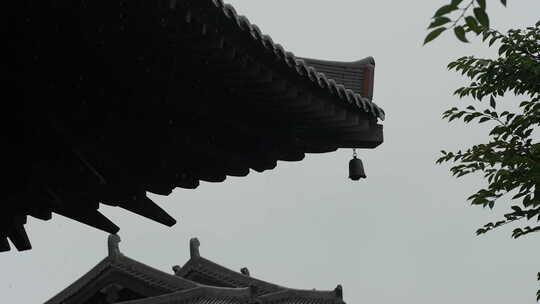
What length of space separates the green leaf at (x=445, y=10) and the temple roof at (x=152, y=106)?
5.73ft

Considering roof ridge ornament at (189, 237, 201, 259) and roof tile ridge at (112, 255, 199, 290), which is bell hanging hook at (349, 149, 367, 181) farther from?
roof ridge ornament at (189, 237, 201, 259)

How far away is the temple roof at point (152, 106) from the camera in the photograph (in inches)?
184

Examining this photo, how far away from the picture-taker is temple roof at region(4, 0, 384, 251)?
15.3 ft

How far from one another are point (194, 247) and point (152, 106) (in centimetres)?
2457

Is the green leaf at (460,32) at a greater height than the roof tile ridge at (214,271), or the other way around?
the roof tile ridge at (214,271)

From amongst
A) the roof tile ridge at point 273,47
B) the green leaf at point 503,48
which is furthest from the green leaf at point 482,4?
the green leaf at point 503,48

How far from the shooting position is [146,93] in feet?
16.9

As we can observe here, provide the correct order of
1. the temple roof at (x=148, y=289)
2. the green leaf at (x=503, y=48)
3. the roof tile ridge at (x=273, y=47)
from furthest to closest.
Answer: the temple roof at (x=148, y=289)
the green leaf at (x=503, y=48)
the roof tile ridge at (x=273, y=47)

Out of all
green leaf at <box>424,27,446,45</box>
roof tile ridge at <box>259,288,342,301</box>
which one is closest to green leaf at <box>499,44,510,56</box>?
green leaf at <box>424,27,446,45</box>

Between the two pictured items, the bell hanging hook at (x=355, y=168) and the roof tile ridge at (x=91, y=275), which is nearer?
the bell hanging hook at (x=355, y=168)

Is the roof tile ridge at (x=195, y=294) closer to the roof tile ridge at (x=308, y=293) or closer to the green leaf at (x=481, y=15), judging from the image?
the roof tile ridge at (x=308, y=293)

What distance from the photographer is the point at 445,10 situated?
3.05m

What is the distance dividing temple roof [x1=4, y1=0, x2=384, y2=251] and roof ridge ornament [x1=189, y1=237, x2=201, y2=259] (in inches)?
896

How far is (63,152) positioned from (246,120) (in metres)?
1.03
